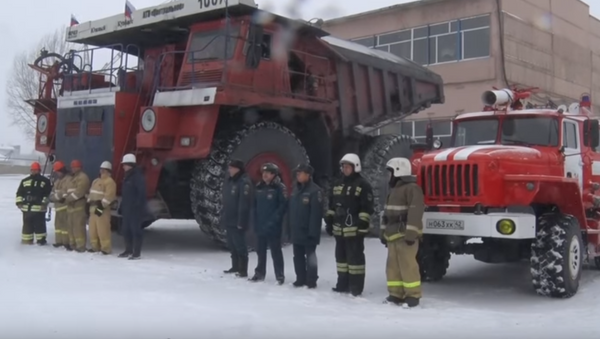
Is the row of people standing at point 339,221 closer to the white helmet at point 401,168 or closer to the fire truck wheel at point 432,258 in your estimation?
the white helmet at point 401,168

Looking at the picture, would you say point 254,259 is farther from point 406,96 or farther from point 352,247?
point 406,96

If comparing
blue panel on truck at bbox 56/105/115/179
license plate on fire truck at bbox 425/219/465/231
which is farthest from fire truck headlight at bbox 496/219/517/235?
blue panel on truck at bbox 56/105/115/179

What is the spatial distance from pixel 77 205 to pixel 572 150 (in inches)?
295

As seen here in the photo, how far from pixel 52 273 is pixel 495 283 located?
19.1 feet

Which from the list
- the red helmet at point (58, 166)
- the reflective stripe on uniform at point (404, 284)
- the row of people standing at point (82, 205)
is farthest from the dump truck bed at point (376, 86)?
the reflective stripe on uniform at point (404, 284)

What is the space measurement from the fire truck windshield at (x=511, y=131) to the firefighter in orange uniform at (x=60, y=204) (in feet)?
20.6

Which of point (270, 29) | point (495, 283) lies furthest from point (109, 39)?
point (495, 283)

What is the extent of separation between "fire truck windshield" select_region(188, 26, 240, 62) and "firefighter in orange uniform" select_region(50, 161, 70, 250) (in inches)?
111

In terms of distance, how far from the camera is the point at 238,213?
8680 millimetres

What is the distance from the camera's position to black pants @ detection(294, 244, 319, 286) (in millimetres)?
8117

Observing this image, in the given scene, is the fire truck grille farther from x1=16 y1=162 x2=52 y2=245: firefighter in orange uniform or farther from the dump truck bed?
x1=16 y1=162 x2=52 y2=245: firefighter in orange uniform

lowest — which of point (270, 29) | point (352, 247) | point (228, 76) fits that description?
point (352, 247)

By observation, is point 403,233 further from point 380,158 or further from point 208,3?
point 380,158

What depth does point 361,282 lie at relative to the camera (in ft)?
25.7
